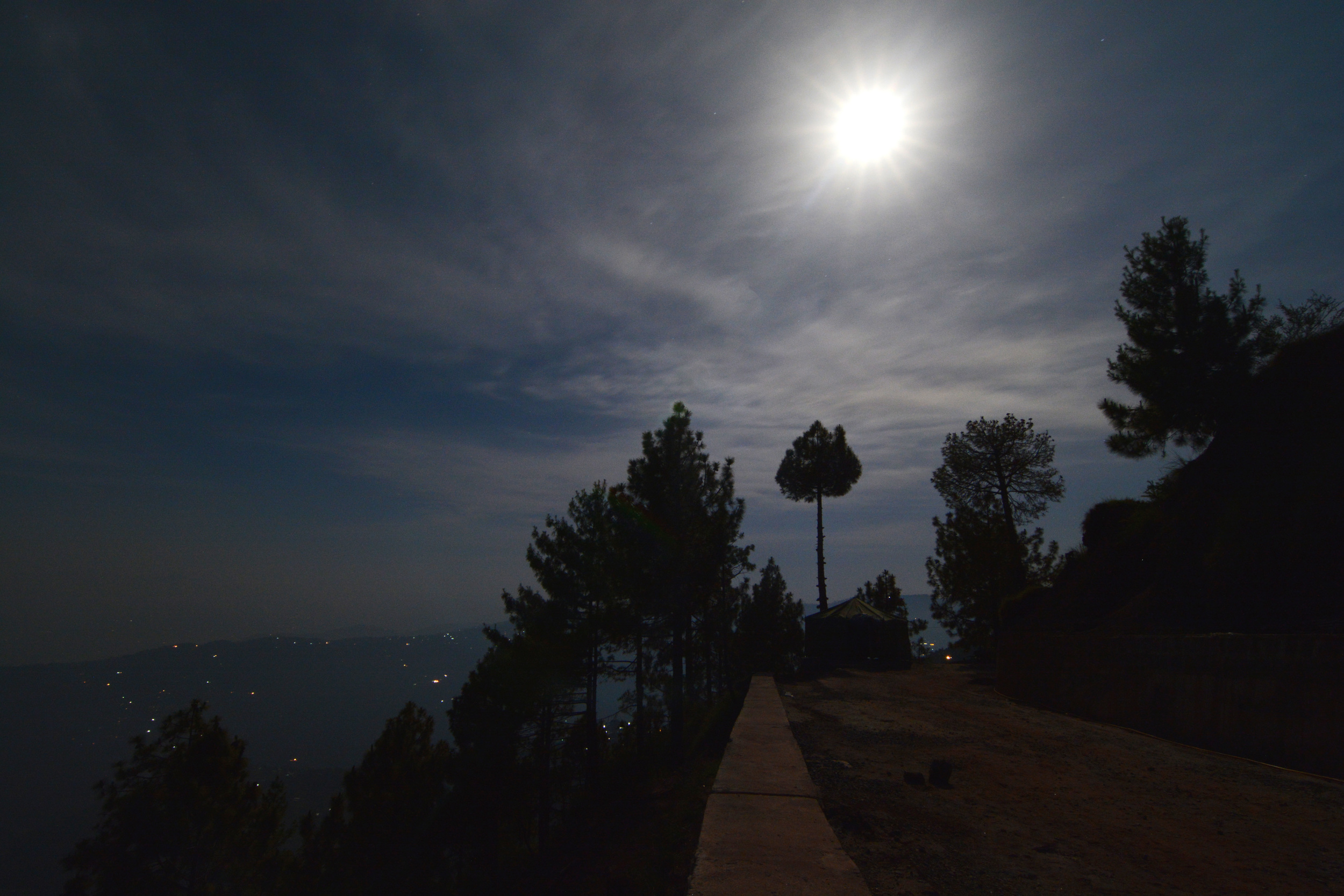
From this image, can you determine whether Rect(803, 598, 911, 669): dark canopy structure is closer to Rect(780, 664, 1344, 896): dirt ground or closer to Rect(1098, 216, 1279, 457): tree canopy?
Rect(1098, 216, 1279, 457): tree canopy

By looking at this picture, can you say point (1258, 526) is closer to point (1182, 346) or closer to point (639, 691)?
point (1182, 346)

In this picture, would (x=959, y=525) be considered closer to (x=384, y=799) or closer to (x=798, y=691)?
(x=798, y=691)

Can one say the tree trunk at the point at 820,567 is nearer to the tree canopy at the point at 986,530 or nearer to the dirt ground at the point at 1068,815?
the tree canopy at the point at 986,530

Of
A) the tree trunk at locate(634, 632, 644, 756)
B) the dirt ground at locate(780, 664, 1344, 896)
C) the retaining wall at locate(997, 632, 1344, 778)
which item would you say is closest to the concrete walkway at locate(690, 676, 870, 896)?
the dirt ground at locate(780, 664, 1344, 896)

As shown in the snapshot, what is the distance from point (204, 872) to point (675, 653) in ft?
78.0

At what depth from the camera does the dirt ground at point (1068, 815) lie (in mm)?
3617

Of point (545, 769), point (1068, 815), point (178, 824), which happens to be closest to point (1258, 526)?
point (1068, 815)

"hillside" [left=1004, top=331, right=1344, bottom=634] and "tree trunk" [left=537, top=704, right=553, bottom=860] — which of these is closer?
"hillside" [left=1004, top=331, right=1344, bottom=634]

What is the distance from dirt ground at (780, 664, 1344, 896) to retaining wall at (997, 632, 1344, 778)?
1.32ft

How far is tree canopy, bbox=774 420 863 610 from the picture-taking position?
42.2m

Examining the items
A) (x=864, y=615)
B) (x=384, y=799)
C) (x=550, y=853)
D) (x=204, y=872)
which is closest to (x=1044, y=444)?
(x=864, y=615)

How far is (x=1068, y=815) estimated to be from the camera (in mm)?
5094

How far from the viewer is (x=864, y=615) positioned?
32.7m

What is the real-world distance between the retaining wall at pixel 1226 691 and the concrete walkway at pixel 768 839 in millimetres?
6241
